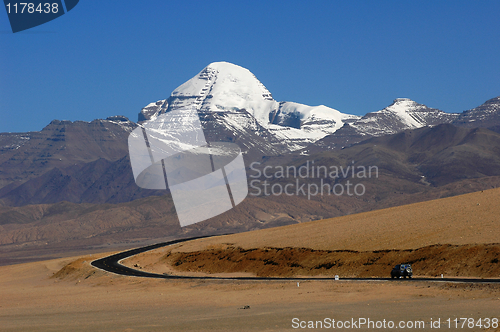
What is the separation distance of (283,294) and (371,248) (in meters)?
18.0

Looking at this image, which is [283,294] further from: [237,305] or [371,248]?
[371,248]

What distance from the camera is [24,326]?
34531 millimetres

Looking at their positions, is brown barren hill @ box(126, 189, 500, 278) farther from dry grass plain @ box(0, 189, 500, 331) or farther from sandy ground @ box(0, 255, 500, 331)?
sandy ground @ box(0, 255, 500, 331)

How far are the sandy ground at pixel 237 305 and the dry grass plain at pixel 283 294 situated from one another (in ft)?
0.20

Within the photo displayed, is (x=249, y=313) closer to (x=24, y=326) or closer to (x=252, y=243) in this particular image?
(x=24, y=326)

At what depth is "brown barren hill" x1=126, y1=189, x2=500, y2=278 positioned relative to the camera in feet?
159

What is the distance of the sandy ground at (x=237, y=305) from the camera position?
30.5 metres

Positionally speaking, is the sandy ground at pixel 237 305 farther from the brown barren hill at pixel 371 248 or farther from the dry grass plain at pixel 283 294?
the brown barren hill at pixel 371 248

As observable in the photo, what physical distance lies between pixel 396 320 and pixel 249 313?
943 centimetres

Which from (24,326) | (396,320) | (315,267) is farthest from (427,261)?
(24,326)

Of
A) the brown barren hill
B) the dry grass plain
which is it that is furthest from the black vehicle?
the brown barren hill

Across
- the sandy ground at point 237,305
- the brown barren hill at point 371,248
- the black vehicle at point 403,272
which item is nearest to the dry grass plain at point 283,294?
the sandy ground at point 237,305

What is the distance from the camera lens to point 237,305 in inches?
1548

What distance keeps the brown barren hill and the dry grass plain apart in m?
0.25
